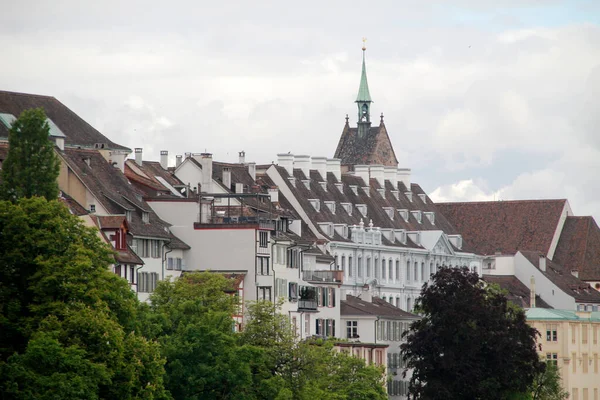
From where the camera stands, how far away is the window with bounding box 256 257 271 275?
131 meters

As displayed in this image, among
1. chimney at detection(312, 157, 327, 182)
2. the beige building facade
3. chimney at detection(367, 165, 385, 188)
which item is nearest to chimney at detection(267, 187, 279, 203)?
chimney at detection(312, 157, 327, 182)

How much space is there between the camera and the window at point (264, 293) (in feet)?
430

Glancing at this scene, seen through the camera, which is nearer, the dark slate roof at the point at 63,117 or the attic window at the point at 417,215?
the dark slate roof at the point at 63,117

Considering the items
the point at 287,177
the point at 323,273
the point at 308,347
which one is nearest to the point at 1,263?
the point at 308,347

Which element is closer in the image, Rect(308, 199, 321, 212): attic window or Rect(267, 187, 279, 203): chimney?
Rect(267, 187, 279, 203): chimney

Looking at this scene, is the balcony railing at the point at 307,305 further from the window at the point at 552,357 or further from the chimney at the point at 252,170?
the window at the point at 552,357

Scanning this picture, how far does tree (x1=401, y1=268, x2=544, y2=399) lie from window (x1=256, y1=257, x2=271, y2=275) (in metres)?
18.6

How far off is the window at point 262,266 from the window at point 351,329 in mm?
22376

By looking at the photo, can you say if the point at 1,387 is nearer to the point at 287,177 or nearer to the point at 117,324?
the point at 117,324

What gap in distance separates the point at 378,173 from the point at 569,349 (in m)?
24.1

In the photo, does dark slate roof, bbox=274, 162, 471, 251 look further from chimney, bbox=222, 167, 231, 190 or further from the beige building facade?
chimney, bbox=222, 167, 231, 190

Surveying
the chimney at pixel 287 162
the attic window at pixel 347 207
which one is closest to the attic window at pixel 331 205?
the attic window at pixel 347 207

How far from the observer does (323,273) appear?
495 ft

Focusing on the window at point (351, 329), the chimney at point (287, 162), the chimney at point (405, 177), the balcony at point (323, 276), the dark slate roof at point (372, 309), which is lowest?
the window at point (351, 329)
